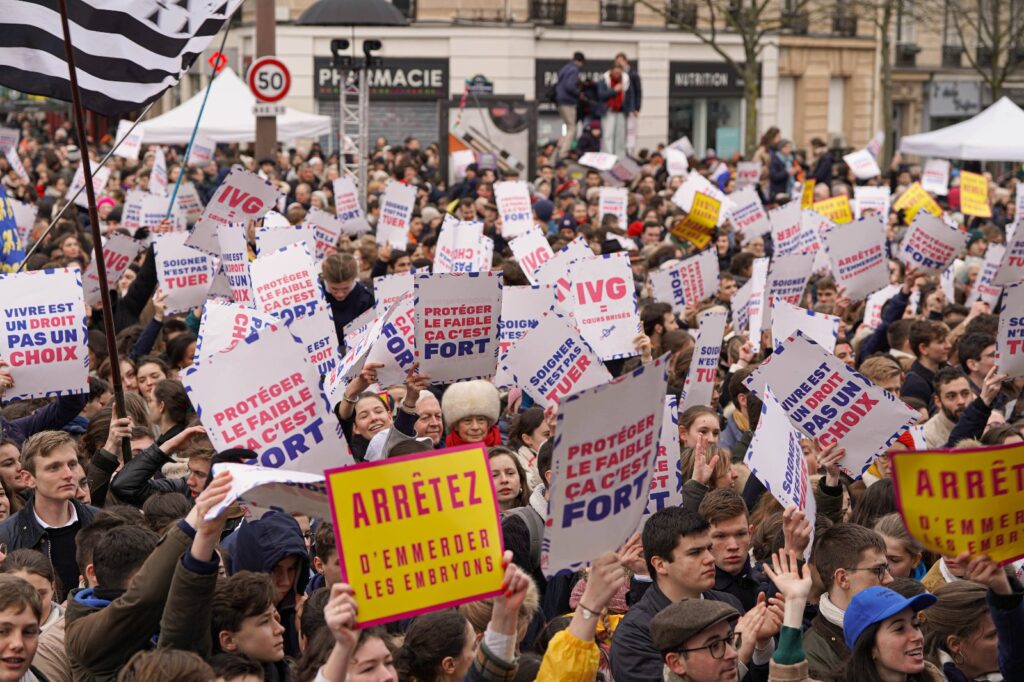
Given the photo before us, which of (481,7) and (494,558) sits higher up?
(481,7)

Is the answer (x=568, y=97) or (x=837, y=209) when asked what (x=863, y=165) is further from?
(x=837, y=209)

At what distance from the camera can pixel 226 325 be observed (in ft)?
29.1

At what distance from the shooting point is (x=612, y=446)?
16.9 feet

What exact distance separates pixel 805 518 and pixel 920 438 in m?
3.32

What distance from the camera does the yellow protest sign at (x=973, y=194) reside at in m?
20.3

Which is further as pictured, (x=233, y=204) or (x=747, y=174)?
(x=747, y=174)

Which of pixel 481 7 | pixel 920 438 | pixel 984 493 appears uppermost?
pixel 481 7

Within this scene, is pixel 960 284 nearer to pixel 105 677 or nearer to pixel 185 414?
pixel 185 414

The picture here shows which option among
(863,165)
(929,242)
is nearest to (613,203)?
(929,242)

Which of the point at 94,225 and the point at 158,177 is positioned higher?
the point at 94,225

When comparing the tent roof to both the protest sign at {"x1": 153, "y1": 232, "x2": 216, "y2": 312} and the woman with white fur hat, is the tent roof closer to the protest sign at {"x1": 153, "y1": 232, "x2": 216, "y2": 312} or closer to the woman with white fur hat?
the protest sign at {"x1": 153, "y1": 232, "x2": 216, "y2": 312}

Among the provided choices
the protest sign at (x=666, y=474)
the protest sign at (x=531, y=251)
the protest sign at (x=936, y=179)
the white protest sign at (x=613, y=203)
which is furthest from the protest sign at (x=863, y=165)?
the protest sign at (x=666, y=474)

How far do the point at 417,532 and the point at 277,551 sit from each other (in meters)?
1.34

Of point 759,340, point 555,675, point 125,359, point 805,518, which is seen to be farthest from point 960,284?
point 555,675
